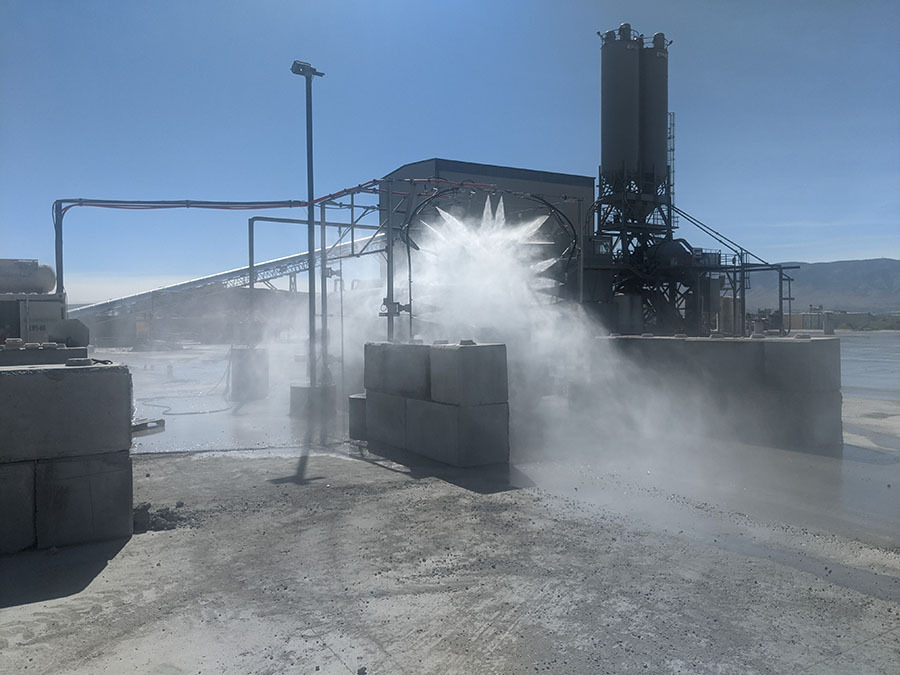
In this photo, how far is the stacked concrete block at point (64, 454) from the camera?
5684 millimetres

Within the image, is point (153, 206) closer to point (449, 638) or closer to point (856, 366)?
point (449, 638)

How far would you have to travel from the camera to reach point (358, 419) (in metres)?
11.6

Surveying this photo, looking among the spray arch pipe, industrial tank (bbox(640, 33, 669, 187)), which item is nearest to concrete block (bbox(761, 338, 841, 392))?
the spray arch pipe

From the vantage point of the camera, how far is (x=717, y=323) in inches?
1324

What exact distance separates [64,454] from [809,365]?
10.1 m

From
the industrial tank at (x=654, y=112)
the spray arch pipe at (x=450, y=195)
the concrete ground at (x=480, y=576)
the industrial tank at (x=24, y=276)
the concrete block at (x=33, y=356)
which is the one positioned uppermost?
the industrial tank at (x=654, y=112)

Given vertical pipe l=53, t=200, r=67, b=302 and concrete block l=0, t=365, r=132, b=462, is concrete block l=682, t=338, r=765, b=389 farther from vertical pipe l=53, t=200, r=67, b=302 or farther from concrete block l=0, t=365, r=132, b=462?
vertical pipe l=53, t=200, r=67, b=302

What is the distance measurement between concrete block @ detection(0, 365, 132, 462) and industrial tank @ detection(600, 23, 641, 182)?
3370 cm

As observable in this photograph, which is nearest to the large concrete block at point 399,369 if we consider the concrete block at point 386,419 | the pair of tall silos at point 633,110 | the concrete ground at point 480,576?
the concrete block at point 386,419

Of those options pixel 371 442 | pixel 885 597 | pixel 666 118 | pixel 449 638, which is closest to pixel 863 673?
pixel 885 597

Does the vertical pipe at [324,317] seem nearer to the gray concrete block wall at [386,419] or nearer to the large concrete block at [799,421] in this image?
the gray concrete block wall at [386,419]

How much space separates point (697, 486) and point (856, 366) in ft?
71.6

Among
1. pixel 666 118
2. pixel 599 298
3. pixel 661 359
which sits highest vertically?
pixel 666 118

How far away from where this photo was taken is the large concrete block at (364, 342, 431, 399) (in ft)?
32.5
